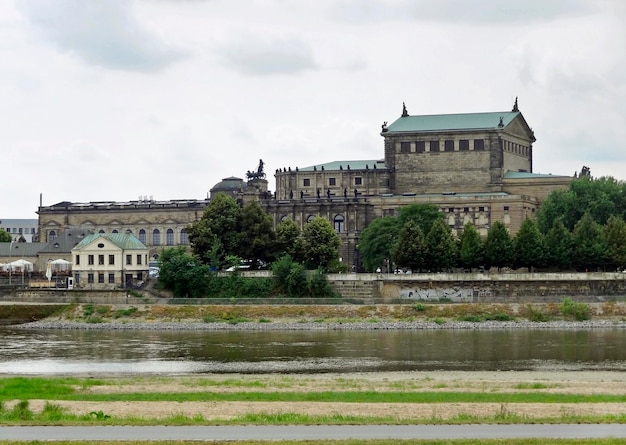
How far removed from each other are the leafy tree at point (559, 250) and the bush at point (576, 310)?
666 inches

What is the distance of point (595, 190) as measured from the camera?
152m

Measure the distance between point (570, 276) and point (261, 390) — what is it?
68.6 meters

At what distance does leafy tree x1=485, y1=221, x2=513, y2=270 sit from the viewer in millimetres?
128625

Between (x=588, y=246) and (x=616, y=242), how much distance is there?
9.22ft

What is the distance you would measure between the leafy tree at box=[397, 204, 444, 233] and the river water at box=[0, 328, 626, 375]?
41169 millimetres

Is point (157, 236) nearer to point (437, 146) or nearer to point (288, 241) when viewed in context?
point (437, 146)

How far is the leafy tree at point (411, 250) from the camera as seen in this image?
12775cm

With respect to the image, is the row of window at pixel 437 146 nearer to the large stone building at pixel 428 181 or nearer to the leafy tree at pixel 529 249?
the large stone building at pixel 428 181

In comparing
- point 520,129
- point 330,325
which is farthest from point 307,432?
A: point 520,129

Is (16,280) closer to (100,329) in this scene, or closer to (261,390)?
(100,329)

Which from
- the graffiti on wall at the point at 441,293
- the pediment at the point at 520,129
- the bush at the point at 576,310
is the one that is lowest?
the bush at the point at 576,310

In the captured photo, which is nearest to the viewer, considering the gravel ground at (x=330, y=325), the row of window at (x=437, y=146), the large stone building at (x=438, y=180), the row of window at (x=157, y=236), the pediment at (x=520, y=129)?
the gravel ground at (x=330, y=325)

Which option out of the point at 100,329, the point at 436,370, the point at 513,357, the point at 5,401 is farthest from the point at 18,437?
the point at 100,329

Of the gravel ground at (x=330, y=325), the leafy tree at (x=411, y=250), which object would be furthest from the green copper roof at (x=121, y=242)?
the leafy tree at (x=411, y=250)
